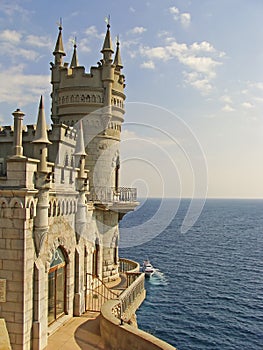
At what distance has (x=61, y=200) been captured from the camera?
1669cm

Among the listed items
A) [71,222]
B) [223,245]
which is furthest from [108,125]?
[223,245]

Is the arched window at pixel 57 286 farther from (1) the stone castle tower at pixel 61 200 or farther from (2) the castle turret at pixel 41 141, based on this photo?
(2) the castle turret at pixel 41 141

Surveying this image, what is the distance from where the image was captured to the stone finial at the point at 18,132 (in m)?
13.4

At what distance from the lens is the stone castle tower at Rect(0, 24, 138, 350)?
13117mm

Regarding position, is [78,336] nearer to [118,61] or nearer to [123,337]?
[123,337]

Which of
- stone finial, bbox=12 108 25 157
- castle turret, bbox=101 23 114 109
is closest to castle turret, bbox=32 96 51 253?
stone finial, bbox=12 108 25 157

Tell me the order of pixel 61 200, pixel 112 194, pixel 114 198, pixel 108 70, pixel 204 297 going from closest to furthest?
pixel 61 200 → pixel 108 70 → pixel 112 194 → pixel 114 198 → pixel 204 297

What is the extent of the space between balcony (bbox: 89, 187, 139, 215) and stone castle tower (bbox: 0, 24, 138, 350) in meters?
0.07

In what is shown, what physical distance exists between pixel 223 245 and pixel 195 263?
22.4 metres

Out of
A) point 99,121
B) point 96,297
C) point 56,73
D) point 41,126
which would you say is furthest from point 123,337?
point 56,73

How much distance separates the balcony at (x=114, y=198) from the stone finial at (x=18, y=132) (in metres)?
10.4

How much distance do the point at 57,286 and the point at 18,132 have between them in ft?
24.2

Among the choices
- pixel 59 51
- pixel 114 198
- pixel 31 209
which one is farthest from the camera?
pixel 59 51

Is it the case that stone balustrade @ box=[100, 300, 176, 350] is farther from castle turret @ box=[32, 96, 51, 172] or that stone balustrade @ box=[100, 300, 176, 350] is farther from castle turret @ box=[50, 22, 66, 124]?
castle turret @ box=[50, 22, 66, 124]
